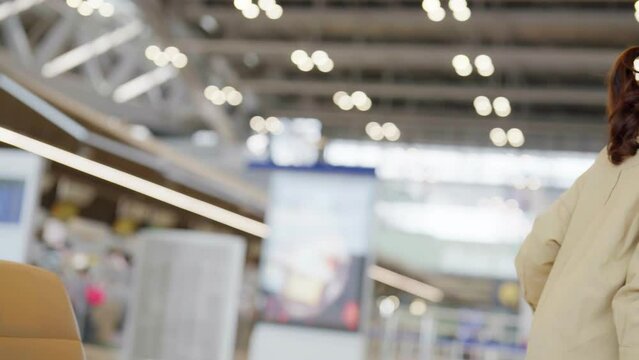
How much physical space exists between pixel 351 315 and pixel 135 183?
6179mm

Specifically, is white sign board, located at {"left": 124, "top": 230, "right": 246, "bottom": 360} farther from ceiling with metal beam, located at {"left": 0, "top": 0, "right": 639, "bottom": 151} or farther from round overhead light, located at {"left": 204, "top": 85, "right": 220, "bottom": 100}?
round overhead light, located at {"left": 204, "top": 85, "right": 220, "bottom": 100}

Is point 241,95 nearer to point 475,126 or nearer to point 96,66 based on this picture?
point 96,66

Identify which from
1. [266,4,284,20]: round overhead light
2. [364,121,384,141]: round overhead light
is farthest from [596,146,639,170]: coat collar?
[364,121,384,141]: round overhead light

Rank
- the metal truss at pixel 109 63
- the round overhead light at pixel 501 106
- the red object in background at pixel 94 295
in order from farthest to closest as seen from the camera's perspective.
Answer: the round overhead light at pixel 501 106
the metal truss at pixel 109 63
the red object in background at pixel 94 295

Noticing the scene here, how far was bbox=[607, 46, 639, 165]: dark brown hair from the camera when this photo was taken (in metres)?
1.59

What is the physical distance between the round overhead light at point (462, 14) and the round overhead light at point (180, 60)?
198 inches

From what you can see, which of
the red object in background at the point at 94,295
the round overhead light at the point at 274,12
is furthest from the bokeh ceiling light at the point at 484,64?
the red object in background at the point at 94,295

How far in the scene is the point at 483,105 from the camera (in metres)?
17.8

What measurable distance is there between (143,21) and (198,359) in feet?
22.1

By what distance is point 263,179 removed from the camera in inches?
794

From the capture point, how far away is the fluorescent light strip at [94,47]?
16.7 m

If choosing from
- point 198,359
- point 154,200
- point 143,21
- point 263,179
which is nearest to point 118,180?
point 154,200

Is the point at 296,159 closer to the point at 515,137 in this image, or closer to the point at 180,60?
the point at 515,137

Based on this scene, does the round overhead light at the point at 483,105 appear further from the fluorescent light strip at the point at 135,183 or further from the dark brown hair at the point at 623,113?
the dark brown hair at the point at 623,113
